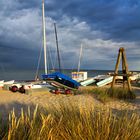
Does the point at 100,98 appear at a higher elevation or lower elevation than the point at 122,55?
lower

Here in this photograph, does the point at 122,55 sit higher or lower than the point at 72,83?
higher

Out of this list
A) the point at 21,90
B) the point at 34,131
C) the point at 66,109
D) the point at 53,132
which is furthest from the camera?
the point at 21,90

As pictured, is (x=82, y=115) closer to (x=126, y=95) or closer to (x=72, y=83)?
(x=126, y=95)

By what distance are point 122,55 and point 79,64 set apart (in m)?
26.5

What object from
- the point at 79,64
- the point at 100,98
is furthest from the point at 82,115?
the point at 79,64

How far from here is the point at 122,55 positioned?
45.7ft

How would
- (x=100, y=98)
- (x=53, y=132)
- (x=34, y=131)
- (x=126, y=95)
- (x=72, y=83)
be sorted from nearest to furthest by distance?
(x=34, y=131)
(x=53, y=132)
(x=100, y=98)
(x=126, y=95)
(x=72, y=83)

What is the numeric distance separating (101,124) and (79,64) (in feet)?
121

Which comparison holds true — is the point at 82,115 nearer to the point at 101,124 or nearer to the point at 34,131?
the point at 101,124

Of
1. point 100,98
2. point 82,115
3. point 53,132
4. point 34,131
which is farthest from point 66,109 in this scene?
point 100,98

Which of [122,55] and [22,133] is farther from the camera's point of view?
[122,55]

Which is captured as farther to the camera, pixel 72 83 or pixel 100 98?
pixel 72 83

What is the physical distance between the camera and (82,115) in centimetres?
373

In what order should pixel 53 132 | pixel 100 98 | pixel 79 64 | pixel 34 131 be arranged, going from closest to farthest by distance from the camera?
pixel 34 131 < pixel 53 132 < pixel 100 98 < pixel 79 64
